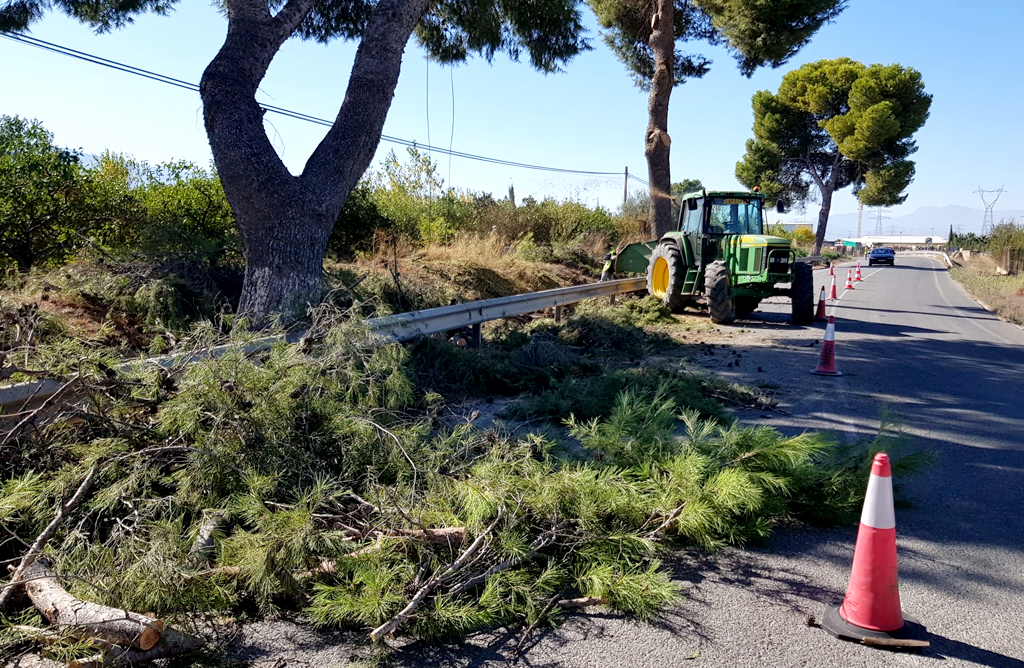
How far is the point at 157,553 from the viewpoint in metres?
3.12

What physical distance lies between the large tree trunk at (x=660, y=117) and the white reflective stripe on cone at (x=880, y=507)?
16.8 m

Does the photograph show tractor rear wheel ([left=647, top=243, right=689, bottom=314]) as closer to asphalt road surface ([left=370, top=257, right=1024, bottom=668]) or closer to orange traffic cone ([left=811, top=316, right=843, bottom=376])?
orange traffic cone ([left=811, top=316, right=843, bottom=376])

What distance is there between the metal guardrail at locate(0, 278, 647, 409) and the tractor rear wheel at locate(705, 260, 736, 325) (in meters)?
2.29

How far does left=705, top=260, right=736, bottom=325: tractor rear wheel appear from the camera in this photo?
13047 millimetres

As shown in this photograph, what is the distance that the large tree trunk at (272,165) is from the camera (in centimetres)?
Answer: 765

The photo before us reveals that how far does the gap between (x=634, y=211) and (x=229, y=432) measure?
33121 millimetres

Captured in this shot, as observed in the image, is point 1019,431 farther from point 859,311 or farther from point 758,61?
point 758,61

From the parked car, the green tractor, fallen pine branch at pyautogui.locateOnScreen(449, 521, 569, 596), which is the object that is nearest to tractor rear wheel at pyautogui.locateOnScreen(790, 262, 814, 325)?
the green tractor

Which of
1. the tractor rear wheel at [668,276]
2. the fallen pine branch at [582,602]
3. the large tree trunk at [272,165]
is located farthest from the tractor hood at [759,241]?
the fallen pine branch at [582,602]

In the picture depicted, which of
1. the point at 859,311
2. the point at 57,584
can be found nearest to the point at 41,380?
the point at 57,584

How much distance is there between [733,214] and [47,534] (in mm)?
13715

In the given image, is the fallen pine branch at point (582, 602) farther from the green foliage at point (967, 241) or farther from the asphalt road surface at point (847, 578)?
the green foliage at point (967, 241)

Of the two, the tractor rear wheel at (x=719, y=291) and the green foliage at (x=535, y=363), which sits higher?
the tractor rear wheel at (x=719, y=291)

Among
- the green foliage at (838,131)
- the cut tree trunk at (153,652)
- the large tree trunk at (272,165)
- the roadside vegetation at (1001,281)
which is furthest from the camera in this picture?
the green foliage at (838,131)
